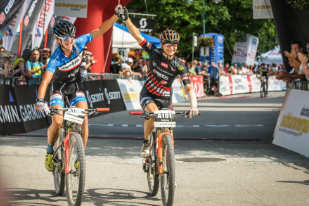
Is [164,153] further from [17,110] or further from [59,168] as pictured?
[17,110]

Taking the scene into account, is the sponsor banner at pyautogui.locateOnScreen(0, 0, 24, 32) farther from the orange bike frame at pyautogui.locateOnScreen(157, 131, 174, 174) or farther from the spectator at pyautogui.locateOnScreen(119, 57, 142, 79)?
the orange bike frame at pyautogui.locateOnScreen(157, 131, 174, 174)

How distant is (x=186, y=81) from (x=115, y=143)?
591 centimetres

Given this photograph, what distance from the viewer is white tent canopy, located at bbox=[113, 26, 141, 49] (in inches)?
1145

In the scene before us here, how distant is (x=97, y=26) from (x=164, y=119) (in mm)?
20498

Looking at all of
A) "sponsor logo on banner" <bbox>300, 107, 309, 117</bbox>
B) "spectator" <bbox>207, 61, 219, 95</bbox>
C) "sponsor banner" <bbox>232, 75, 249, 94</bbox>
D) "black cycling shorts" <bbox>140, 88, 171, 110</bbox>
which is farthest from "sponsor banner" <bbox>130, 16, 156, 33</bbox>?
"black cycling shorts" <bbox>140, 88, 171, 110</bbox>

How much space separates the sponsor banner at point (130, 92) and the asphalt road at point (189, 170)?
7117mm

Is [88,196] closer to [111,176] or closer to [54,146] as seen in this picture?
[54,146]

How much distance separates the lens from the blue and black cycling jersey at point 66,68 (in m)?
6.63

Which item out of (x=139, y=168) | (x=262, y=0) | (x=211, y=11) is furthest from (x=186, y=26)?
(x=139, y=168)

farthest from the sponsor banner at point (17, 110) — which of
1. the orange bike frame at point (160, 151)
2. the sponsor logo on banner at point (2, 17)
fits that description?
the orange bike frame at point (160, 151)

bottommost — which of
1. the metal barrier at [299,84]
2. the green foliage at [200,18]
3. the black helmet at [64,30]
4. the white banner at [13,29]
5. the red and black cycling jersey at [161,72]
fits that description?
the metal barrier at [299,84]

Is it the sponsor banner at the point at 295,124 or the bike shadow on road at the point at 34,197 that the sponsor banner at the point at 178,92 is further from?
the bike shadow on road at the point at 34,197

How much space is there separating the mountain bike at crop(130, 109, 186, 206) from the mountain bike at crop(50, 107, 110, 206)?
23.7 inches

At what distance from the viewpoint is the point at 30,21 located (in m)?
17.0
